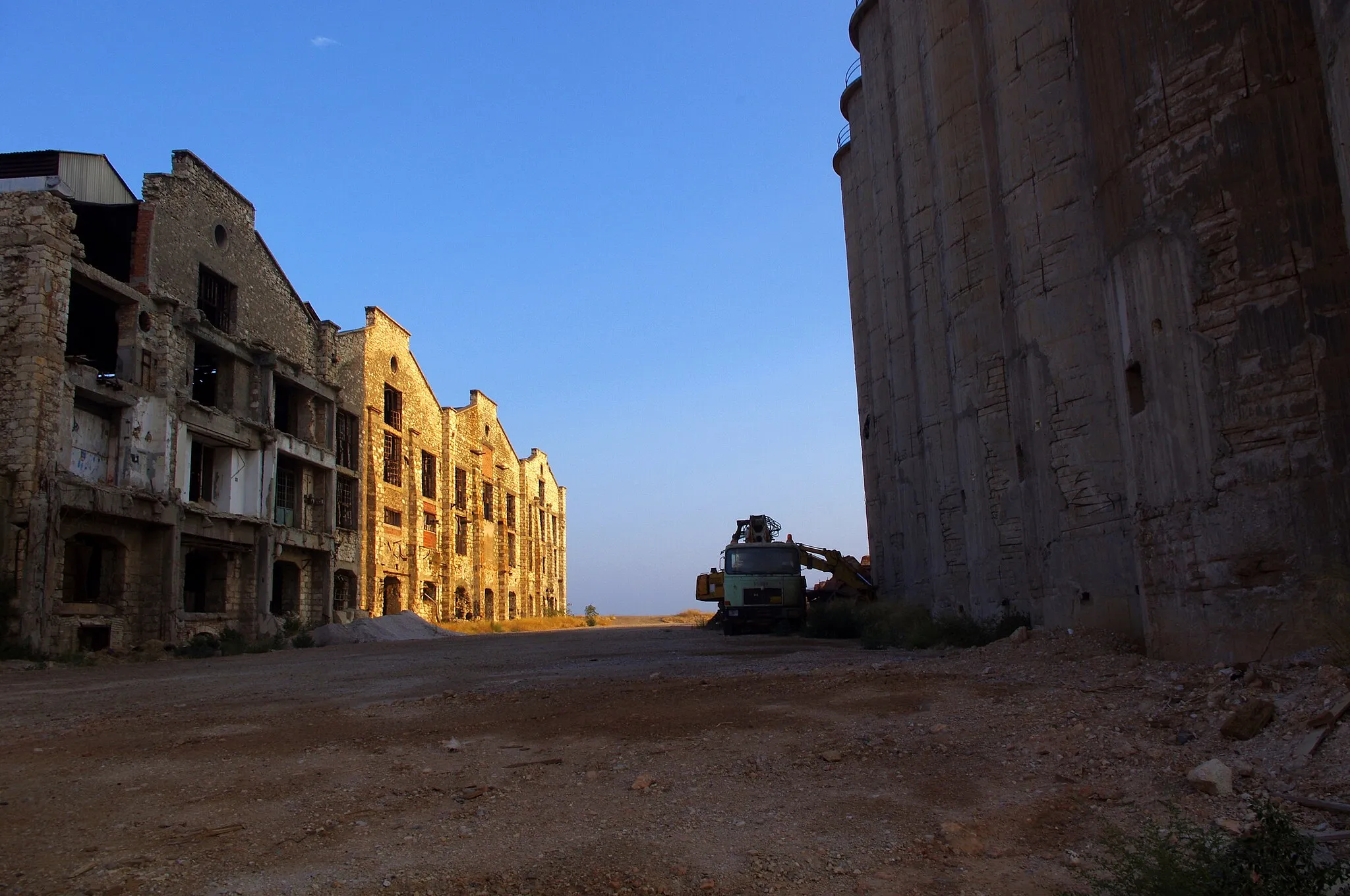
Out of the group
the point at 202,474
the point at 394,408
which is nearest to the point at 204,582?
the point at 202,474

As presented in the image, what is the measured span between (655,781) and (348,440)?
31.1m

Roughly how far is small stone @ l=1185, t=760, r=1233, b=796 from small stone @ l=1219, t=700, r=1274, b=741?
0.79 m

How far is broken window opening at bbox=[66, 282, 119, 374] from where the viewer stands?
23641 millimetres

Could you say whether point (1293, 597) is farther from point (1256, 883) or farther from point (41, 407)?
point (41, 407)

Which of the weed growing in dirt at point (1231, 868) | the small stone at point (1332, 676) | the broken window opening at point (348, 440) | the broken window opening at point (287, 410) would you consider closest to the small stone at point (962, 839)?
the weed growing in dirt at point (1231, 868)

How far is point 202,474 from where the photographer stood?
2603cm

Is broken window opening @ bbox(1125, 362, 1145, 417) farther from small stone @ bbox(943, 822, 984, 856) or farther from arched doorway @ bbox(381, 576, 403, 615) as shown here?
arched doorway @ bbox(381, 576, 403, 615)

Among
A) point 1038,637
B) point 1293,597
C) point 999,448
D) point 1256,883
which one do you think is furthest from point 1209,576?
point 999,448

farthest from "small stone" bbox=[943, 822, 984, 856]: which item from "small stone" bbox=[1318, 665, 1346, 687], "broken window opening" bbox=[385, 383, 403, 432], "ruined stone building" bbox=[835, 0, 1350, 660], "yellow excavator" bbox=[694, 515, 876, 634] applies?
"broken window opening" bbox=[385, 383, 403, 432]

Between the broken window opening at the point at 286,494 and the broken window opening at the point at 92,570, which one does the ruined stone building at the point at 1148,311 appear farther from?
the broken window opening at the point at 286,494

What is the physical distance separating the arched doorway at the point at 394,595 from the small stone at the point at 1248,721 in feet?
116

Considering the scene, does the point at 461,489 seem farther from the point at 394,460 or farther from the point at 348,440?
the point at 348,440

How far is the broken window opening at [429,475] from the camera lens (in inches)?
1649

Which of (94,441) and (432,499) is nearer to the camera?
(94,441)
